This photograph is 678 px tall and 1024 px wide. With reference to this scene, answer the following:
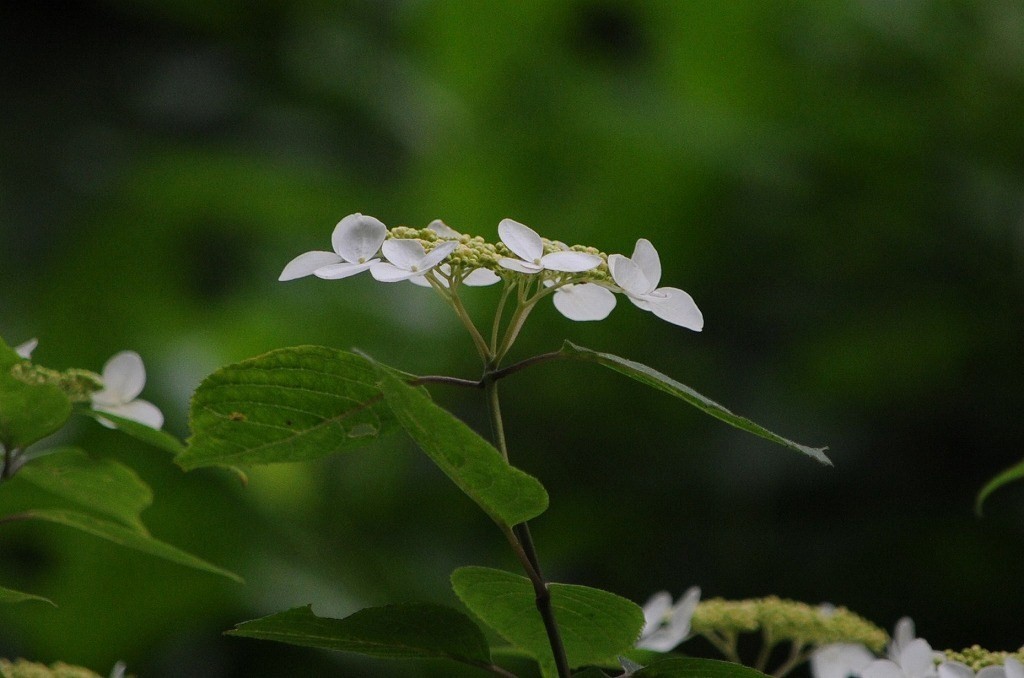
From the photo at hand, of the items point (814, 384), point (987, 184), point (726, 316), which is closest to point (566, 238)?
point (726, 316)

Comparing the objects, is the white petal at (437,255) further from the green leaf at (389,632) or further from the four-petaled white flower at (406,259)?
the green leaf at (389,632)

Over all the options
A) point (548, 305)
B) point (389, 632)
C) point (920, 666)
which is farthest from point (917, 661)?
point (548, 305)

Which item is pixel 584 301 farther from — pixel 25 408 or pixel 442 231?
pixel 25 408

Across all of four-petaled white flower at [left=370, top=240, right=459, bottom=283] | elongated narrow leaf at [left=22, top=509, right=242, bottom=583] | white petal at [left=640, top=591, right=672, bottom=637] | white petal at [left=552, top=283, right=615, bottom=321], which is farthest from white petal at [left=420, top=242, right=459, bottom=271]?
white petal at [left=640, top=591, right=672, bottom=637]

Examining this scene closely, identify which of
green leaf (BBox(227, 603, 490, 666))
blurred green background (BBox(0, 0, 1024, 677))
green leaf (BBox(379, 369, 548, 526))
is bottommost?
green leaf (BBox(227, 603, 490, 666))

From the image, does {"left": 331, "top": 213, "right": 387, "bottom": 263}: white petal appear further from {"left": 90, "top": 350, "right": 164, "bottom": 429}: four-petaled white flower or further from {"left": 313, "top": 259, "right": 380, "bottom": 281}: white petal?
{"left": 90, "top": 350, "right": 164, "bottom": 429}: four-petaled white flower

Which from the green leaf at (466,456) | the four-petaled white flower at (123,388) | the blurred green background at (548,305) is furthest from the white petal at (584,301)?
the blurred green background at (548,305)
